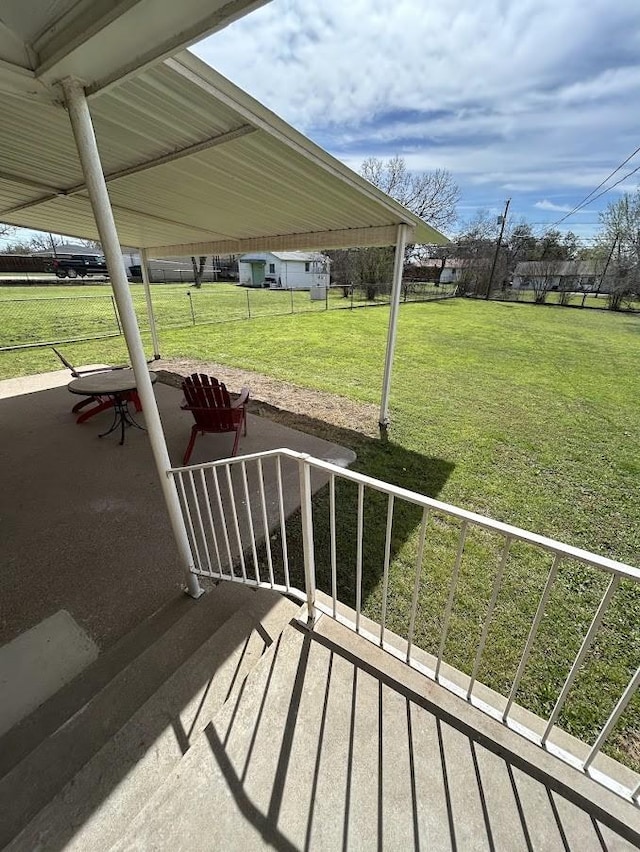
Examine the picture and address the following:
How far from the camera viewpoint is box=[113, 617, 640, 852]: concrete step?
1142mm

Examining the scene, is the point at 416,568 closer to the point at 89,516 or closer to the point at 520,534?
the point at 520,534

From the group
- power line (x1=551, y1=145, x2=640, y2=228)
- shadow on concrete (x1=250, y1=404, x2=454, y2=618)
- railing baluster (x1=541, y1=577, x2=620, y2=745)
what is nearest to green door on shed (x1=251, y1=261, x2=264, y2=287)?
power line (x1=551, y1=145, x2=640, y2=228)

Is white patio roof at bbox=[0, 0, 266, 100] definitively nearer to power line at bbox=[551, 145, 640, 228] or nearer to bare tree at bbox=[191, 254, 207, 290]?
power line at bbox=[551, 145, 640, 228]

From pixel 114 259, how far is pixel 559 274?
32319 millimetres

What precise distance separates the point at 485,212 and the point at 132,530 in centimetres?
3556

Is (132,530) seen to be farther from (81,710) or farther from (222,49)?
(222,49)

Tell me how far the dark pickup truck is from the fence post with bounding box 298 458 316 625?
103 feet

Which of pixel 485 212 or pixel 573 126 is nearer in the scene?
pixel 573 126

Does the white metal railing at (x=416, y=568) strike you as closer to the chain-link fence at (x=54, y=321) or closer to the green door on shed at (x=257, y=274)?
the chain-link fence at (x=54, y=321)

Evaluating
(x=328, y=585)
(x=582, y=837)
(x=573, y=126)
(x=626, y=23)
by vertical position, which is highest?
(x=573, y=126)

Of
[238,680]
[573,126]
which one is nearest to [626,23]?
[573,126]

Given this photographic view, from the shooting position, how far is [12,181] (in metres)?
3.69

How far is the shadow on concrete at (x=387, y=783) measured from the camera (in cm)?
115

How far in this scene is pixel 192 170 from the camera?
2965mm
